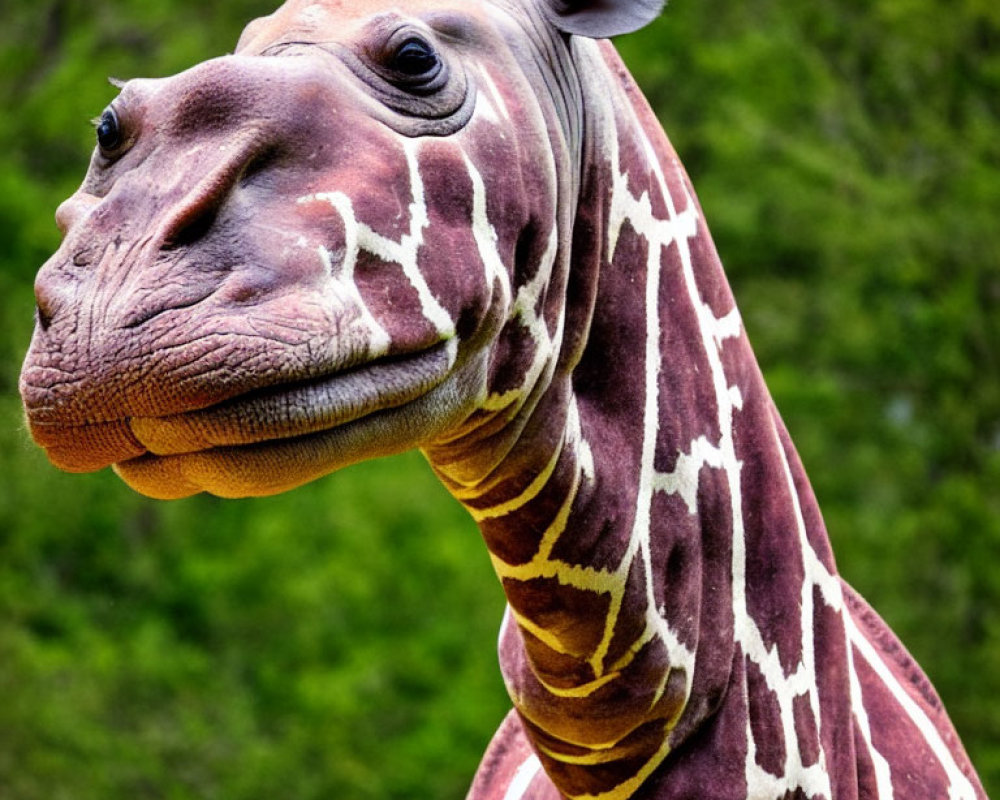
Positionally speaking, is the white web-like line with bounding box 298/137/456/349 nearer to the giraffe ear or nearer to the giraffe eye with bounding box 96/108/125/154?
the giraffe eye with bounding box 96/108/125/154

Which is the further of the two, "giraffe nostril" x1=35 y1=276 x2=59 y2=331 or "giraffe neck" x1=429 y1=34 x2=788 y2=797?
"giraffe neck" x1=429 y1=34 x2=788 y2=797

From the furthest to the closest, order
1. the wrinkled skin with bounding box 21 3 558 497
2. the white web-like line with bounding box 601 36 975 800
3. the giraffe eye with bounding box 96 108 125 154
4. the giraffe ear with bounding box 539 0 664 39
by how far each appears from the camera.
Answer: the white web-like line with bounding box 601 36 975 800 < the giraffe ear with bounding box 539 0 664 39 < the giraffe eye with bounding box 96 108 125 154 < the wrinkled skin with bounding box 21 3 558 497

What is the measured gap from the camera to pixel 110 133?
6.35 ft

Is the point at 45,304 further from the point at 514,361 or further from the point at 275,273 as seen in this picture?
the point at 514,361

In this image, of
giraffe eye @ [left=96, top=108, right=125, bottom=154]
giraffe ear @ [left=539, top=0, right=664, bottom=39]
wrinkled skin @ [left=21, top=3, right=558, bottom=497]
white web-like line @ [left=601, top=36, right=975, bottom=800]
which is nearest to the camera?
wrinkled skin @ [left=21, top=3, right=558, bottom=497]

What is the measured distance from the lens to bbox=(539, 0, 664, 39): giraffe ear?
85.2 inches

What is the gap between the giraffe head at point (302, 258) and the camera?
5.77 feet

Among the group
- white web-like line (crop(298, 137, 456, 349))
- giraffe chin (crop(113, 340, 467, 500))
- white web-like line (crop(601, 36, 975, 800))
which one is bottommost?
white web-like line (crop(601, 36, 975, 800))

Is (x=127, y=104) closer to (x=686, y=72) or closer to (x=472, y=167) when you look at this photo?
(x=472, y=167)

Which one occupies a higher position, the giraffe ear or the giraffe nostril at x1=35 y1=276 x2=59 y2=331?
the giraffe ear

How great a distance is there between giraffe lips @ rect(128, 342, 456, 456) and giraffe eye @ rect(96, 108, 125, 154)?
0.33m

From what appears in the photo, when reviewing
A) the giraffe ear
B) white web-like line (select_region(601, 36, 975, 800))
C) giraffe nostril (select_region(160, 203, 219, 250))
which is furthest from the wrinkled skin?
white web-like line (select_region(601, 36, 975, 800))

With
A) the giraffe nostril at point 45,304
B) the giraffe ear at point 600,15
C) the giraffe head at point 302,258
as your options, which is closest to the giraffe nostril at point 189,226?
the giraffe head at point 302,258

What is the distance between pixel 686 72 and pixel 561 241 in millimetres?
13259
